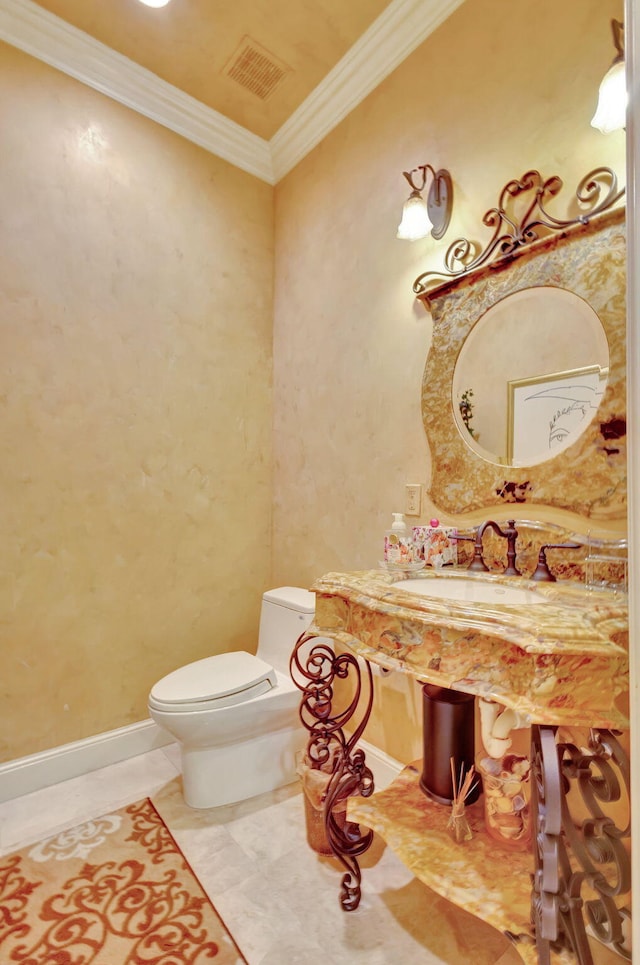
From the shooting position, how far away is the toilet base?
5.43 ft

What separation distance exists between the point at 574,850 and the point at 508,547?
2.25 feet

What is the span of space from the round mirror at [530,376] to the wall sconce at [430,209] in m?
0.41

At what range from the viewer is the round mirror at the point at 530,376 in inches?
49.4

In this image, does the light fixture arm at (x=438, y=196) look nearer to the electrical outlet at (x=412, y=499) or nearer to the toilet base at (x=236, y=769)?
the electrical outlet at (x=412, y=499)

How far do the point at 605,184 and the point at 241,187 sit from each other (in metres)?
1.84

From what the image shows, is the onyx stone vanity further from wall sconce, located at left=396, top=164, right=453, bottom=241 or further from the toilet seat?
wall sconce, located at left=396, top=164, right=453, bottom=241

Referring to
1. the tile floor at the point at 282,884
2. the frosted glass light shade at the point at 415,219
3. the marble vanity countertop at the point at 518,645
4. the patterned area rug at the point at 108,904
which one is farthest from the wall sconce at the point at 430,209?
the patterned area rug at the point at 108,904

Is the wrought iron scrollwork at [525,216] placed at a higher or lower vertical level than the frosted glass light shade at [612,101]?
lower

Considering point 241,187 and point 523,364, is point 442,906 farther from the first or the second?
point 241,187

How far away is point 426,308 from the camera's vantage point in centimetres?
168

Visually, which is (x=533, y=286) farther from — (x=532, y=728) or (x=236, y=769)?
(x=236, y=769)

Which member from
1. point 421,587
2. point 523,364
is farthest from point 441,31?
point 421,587

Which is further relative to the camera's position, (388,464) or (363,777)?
(388,464)

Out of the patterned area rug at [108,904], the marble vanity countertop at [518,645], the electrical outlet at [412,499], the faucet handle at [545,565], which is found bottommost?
the patterned area rug at [108,904]
